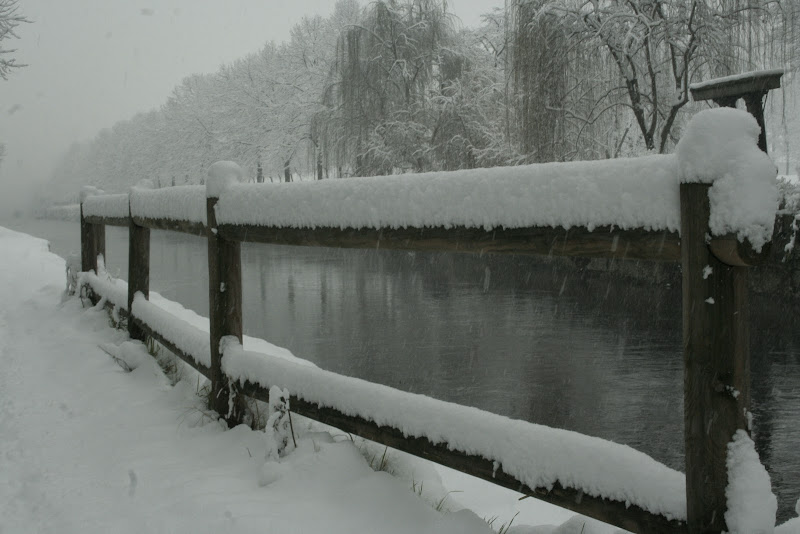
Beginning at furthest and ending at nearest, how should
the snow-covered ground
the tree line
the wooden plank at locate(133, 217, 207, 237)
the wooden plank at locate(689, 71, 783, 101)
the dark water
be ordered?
the tree line → the wooden plank at locate(689, 71, 783, 101) → the dark water → the wooden plank at locate(133, 217, 207, 237) → the snow-covered ground

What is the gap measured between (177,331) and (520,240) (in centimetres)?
260

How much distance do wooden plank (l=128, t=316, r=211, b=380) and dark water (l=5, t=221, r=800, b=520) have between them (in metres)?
2.25

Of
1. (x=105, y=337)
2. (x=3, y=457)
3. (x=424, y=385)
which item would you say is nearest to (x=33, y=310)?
(x=105, y=337)

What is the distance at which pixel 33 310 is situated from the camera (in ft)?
23.0

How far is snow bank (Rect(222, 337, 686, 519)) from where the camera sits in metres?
1.67

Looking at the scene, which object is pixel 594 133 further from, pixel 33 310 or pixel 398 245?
pixel 398 245

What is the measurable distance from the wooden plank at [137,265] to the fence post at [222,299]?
209cm

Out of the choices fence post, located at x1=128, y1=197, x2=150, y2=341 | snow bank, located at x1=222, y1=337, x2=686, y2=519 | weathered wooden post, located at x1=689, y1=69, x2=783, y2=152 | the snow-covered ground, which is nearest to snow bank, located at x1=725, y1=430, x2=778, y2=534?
snow bank, located at x1=222, y1=337, x2=686, y2=519

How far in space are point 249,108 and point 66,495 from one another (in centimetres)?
4035

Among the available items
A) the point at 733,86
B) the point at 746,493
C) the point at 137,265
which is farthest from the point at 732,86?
the point at 746,493

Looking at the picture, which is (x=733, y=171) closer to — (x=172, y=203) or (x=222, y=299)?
(x=222, y=299)

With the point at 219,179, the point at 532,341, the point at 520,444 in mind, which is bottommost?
the point at 532,341

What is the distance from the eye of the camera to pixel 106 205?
20.0 feet

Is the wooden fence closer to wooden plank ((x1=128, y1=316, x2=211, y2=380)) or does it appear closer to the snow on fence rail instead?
the snow on fence rail
